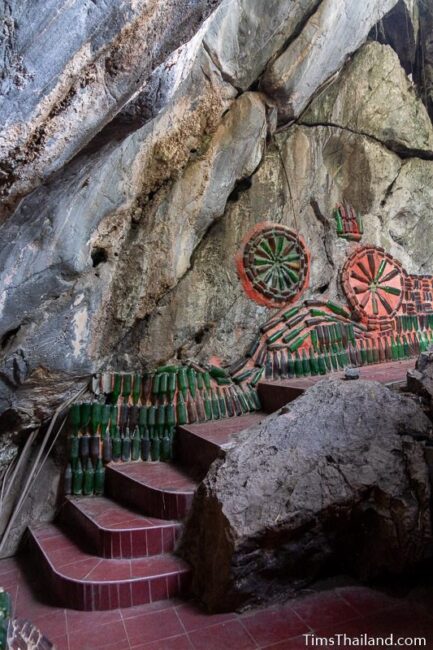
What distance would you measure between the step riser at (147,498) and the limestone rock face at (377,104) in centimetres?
523

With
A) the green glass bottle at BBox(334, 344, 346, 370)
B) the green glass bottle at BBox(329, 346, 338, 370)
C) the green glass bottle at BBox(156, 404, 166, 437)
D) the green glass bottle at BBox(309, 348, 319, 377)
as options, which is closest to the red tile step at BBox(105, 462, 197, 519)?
the green glass bottle at BBox(156, 404, 166, 437)

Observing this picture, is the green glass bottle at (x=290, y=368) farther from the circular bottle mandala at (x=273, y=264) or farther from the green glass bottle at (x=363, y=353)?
the green glass bottle at (x=363, y=353)

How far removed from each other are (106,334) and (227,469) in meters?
2.10

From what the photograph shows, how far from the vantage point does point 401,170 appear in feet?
24.1

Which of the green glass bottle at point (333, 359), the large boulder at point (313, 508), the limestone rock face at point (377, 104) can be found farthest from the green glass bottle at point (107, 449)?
the limestone rock face at point (377, 104)

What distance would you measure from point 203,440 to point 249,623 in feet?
5.38

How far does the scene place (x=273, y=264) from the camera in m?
5.96

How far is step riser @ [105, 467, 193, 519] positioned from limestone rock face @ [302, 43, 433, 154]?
5.23m

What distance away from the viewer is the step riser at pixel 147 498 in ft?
12.0

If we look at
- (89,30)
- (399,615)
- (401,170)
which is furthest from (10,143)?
(401,170)

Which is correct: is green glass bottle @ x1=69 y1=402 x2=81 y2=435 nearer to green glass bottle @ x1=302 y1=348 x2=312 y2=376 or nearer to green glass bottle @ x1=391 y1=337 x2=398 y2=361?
green glass bottle @ x1=302 y1=348 x2=312 y2=376

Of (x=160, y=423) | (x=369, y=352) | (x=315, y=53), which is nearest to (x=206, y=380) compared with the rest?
(x=160, y=423)

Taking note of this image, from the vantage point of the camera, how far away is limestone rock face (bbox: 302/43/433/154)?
6711 millimetres

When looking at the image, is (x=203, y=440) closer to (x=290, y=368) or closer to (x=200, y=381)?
(x=200, y=381)
